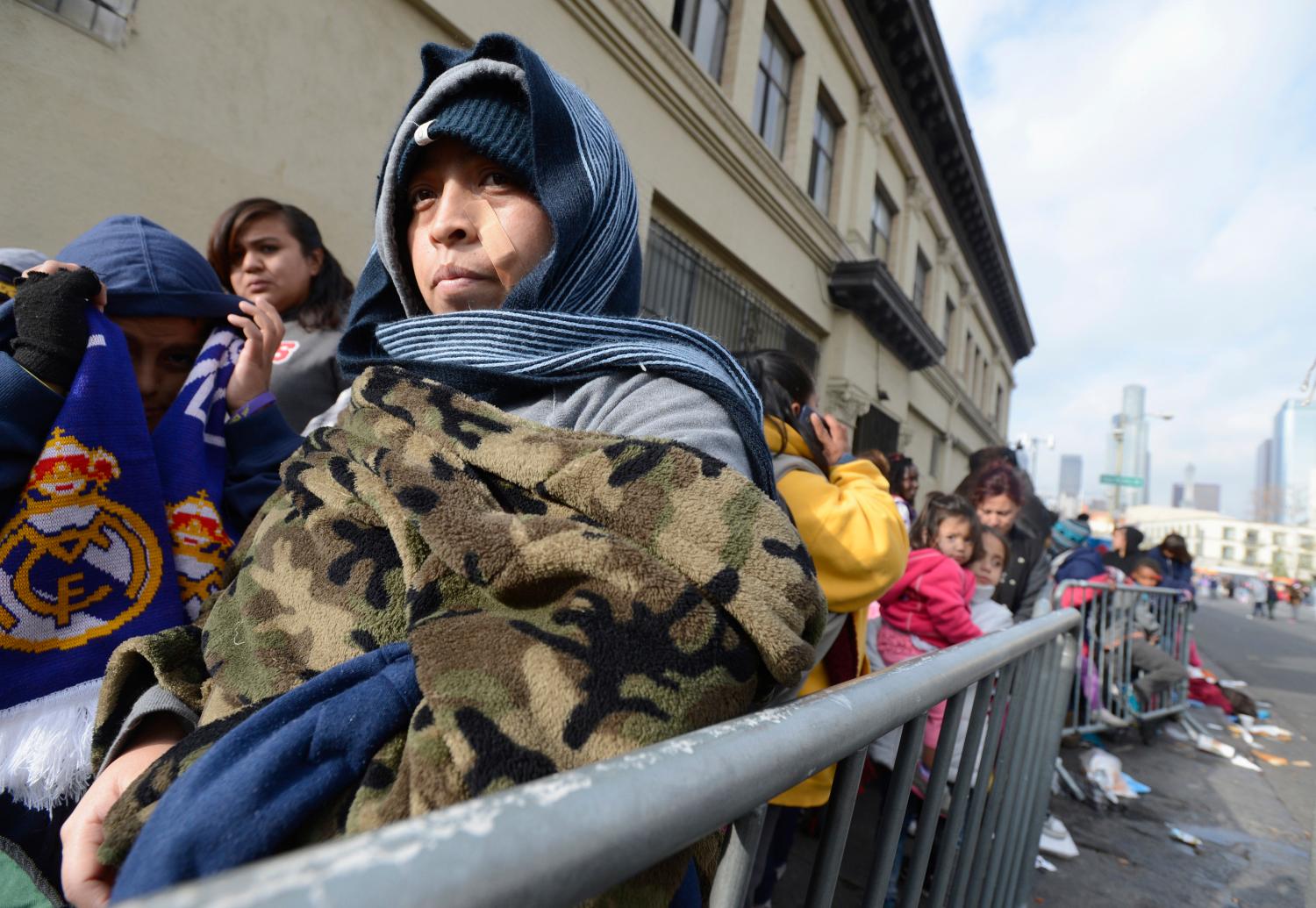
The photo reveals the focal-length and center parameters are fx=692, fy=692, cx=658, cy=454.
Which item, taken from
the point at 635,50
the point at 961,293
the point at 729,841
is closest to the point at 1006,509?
the point at 729,841

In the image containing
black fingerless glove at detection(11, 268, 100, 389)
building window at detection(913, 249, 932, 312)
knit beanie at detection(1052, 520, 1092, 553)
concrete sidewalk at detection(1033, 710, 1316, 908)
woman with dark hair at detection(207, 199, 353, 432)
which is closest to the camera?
black fingerless glove at detection(11, 268, 100, 389)

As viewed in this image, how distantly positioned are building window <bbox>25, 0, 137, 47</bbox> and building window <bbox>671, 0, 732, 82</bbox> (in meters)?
5.16

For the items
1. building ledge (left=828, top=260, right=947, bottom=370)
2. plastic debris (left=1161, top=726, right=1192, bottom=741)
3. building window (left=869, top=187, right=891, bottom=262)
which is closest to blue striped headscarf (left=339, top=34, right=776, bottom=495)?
plastic debris (left=1161, top=726, right=1192, bottom=741)

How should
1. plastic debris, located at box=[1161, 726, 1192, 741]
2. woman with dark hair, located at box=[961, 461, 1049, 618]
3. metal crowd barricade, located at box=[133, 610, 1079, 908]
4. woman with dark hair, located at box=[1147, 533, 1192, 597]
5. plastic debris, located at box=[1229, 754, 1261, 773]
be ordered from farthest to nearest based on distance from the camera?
1. woman with dark hair, located at box=[1147, 533, 1192, 597]
2. plastic debris, located at box=[1161, 726, 1192, 741]
3. plastic debris, located at box=[1229, 754, 1261, 773]
4. woman with dark hair, located at box=[961, 461, 1049, 618]
5. metal crowd barricade, located at box=[133, 610, 1079, 908]

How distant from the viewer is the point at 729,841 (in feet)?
2.47

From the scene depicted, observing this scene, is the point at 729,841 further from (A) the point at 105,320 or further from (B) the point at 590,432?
(A) the point at 105,320

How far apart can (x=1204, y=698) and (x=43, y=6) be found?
961 cm

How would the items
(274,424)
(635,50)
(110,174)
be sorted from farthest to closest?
(635,50)
(110,174)
(274,424)

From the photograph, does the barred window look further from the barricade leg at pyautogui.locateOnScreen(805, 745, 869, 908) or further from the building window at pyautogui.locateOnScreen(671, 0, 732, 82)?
the barricade leg at pyautogui.locateOnScreen(805, 745, 869, 908)

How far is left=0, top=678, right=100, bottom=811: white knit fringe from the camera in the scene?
952 mm

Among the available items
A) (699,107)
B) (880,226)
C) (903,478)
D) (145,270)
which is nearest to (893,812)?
(145,270)

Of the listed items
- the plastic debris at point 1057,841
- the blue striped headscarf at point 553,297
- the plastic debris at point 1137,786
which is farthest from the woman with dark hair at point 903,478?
the blue striped headscarf at point 553,297

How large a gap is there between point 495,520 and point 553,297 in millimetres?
469

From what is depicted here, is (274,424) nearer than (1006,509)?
Yes
